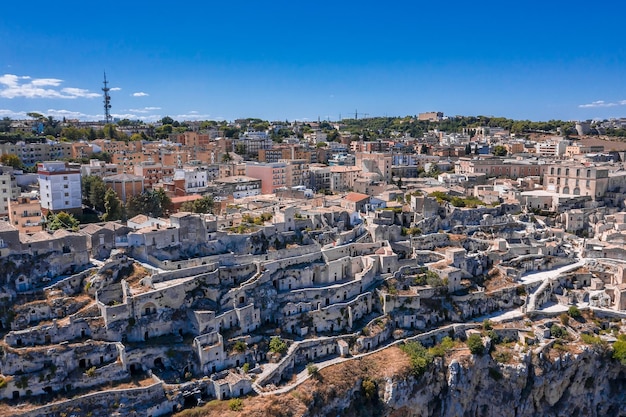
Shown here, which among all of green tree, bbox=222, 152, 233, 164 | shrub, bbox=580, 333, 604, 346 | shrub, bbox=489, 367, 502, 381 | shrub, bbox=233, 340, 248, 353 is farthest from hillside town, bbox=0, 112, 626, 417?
green tree, bbox=222, 152, 233, 164

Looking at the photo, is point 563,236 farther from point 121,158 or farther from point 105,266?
point 121,158

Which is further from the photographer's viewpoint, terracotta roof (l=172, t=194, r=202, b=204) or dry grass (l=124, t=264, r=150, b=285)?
terracotta roof (l=172, t=194, r=202, b=204)

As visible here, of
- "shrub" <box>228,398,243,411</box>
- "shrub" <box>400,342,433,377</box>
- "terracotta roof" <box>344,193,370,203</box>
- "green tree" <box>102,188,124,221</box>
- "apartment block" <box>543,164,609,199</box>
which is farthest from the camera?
"apartment block" <box>543,164,609,199</box>

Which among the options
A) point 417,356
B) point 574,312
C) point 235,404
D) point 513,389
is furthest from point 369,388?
point 574,312

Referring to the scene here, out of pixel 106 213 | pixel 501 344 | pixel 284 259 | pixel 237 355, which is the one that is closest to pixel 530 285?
pixel 501 344

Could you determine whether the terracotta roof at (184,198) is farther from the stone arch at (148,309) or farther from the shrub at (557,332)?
the shrub at (557,332)

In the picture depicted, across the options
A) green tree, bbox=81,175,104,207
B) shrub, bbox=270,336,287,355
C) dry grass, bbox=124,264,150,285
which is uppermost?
green tree, bbox=81,175,104,207

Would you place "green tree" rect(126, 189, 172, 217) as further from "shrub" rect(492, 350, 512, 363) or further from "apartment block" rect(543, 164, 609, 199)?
"apartment block" rect(543, 164, 609, 199)
